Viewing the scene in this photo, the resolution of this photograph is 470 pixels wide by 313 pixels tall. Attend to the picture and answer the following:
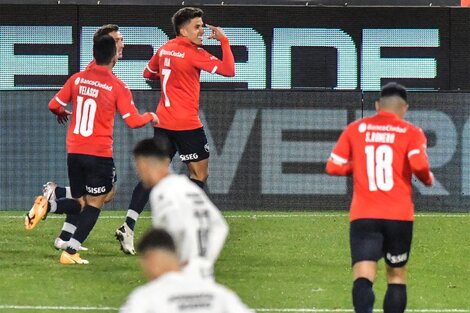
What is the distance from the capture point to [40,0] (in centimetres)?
2091

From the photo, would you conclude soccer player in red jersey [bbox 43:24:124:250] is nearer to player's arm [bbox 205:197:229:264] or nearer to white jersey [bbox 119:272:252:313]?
player's arm [bbox 205:197:229:264]

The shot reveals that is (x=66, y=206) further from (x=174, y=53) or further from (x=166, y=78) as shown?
(x=174, y=53)

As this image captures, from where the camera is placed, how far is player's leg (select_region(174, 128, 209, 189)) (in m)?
15.0

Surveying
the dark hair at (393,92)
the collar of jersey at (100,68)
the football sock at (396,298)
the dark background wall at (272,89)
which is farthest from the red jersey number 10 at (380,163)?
the dark background wall at (272,89)

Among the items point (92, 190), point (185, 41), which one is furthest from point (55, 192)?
point (185, 41)

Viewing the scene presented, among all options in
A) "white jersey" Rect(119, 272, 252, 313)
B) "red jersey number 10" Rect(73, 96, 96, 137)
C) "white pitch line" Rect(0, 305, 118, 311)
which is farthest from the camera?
"red jersey number 10" Rect(73, 96, 96, 137)

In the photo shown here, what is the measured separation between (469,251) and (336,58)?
550 centimetres

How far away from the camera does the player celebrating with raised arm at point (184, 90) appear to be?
14.8 meters

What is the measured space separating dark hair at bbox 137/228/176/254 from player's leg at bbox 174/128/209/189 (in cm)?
854

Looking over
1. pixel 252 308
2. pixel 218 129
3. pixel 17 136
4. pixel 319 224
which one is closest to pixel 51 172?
pixel 17 136

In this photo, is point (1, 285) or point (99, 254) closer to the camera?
point (1, 285)

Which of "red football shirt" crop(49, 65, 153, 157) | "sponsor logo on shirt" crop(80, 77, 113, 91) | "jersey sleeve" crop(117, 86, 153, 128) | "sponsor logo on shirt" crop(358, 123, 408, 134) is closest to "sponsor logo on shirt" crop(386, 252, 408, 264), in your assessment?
"sponsor logo on shirt" crop(358, 123, 408, 134)

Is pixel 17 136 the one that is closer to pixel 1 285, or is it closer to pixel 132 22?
pixel 132 22

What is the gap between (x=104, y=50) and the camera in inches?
551
